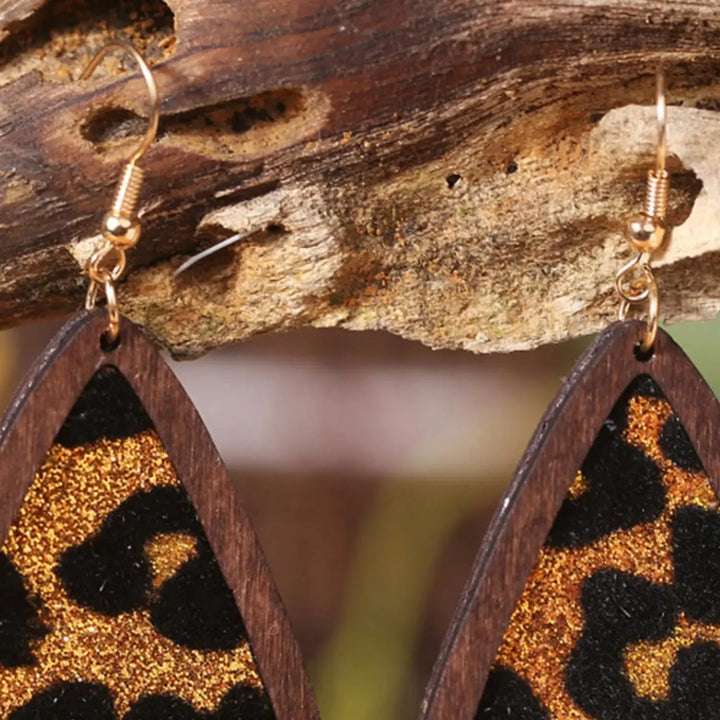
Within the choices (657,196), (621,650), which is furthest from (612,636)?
(657,196)

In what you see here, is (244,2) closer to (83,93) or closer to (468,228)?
(83,93)

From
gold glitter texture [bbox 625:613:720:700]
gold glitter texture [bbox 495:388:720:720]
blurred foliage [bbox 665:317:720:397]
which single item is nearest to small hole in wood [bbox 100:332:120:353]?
gold glitter texture [bbox 495:388:720:720]

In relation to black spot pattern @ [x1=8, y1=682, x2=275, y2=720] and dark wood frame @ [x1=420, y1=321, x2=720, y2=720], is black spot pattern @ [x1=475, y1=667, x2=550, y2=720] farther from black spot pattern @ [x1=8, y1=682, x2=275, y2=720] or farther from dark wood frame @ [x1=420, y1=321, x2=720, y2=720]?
black spot pattern @ [x1=8, y1=682, x2=275, y2=720]

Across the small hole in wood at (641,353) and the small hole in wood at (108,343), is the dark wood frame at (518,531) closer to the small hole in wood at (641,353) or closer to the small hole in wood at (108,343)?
the small hole in wood at (641,353)

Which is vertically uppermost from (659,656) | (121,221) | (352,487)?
(121,221)

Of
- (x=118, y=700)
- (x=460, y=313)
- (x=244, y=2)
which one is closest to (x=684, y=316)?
(x=460, y=313)

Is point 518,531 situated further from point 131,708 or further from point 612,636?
point 131,708
